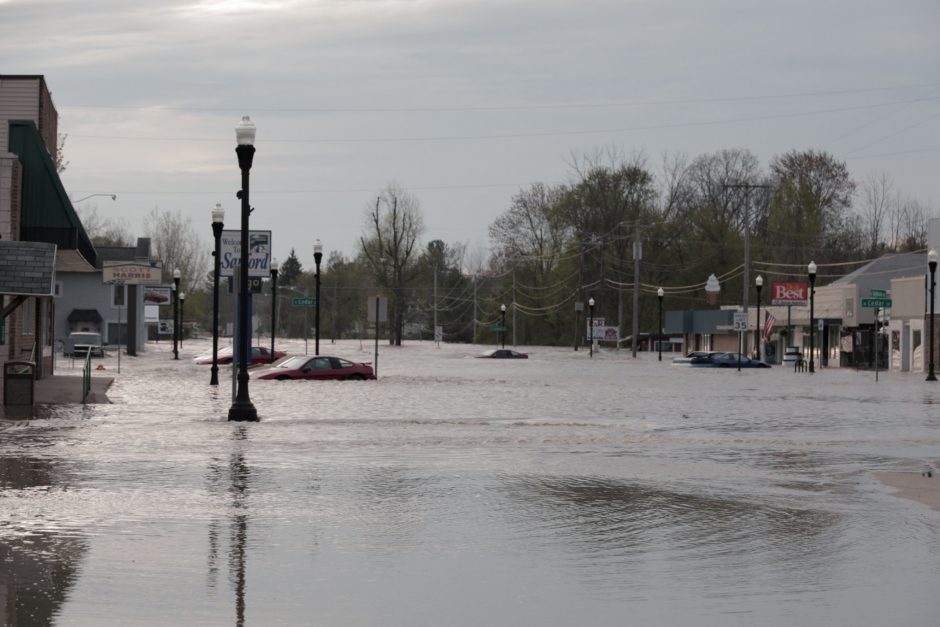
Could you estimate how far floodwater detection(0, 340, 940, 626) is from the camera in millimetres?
8367

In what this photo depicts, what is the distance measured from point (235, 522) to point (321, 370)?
105 feet

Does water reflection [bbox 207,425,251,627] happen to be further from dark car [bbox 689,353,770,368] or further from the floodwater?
dark car [bbox 689,353,770,368]

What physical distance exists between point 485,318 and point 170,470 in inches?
5738

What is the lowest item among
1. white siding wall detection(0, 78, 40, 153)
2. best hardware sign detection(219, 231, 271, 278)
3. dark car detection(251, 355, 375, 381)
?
dark car detection(251, 355, 375, 381)

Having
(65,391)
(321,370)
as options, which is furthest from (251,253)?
(321,370)

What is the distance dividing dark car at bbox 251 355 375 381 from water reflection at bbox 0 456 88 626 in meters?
29.3

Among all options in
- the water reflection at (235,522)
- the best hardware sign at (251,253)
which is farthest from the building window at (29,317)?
the water reflection at (235,522)

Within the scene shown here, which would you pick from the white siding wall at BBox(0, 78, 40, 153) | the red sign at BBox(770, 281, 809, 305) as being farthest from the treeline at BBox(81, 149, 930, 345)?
the white siding wall at BBox(0, 78, 40, 153)

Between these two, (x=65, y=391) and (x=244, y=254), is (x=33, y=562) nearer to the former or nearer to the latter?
(x=244, y=254)

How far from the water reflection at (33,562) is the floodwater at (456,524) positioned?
1.2 inches

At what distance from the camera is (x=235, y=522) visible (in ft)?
38.1

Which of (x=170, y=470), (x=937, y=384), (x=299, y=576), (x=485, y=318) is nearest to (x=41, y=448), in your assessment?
(x=170, y=470)

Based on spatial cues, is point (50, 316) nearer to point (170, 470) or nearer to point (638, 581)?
point (170, 470)

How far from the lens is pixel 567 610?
325 inches
